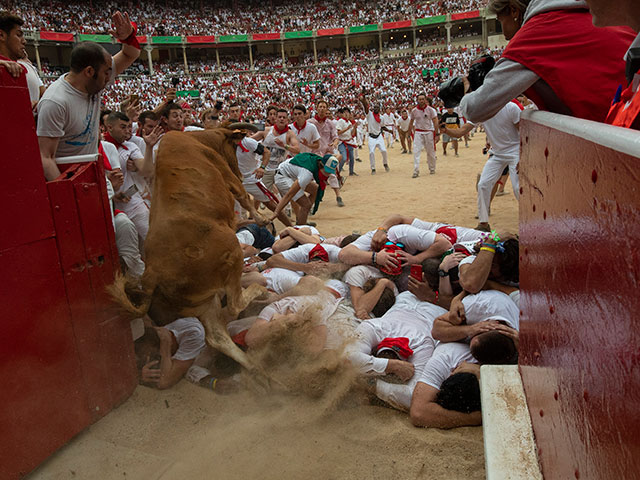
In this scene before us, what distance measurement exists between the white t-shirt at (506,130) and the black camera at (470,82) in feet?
12.4

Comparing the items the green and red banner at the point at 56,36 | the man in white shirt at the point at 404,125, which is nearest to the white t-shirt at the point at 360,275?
the man in white shirt at the point at 404,125

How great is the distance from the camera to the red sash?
6.71 feet

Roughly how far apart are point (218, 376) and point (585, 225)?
3067 mm

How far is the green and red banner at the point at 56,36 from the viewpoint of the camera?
4128cm

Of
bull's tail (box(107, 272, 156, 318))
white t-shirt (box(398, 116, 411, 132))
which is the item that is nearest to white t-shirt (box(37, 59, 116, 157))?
bull's tail (box(107, 272, 156, 318))

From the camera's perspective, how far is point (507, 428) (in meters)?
1.76

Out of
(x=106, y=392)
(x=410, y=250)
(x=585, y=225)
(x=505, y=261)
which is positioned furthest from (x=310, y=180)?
(x=585, y=225)

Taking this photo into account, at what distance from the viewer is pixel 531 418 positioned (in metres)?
1.75

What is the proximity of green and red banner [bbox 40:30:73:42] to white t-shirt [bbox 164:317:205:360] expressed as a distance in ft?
155

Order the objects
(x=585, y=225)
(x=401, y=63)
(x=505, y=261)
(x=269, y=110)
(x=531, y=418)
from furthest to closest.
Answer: (x=401, y=63) < (x=269, y=110) < (x=505, y=261) < (x=531, y=418) < (x=585, y=225)

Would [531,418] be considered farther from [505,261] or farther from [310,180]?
[310,180]

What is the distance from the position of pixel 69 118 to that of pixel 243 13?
2242 inches

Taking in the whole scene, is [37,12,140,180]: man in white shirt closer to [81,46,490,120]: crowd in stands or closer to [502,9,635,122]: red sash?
[502,9,635,122]: red sash

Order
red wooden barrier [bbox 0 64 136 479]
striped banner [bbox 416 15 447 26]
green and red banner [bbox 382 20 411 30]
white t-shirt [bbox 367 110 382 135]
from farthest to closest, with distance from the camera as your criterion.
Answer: green and red banner [bbox 382 20 411 30], striped banner [bbox 416 15 447 26], white t-shirt [bbox 367 110 382 135], red wooden barrier [bbox 0 64 136 479]
